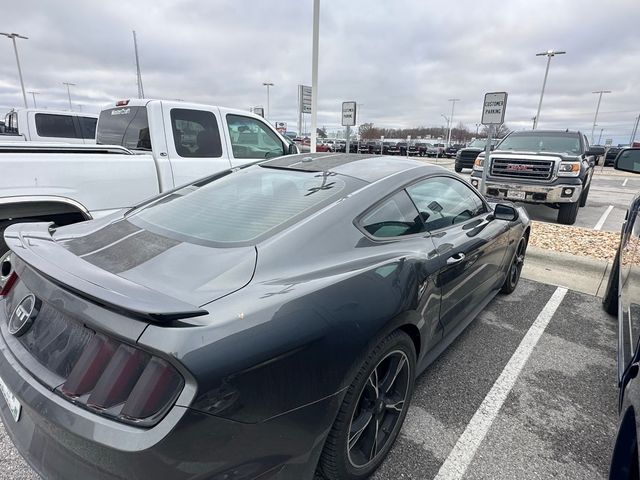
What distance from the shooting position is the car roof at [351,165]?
2.52 meters

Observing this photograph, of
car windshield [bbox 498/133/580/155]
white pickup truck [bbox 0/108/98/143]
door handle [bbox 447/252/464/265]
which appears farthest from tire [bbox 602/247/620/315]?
white pickup truck [bbox 0/108/98/143]

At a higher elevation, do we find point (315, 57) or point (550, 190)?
point (315, 57)

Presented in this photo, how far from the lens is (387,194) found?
232cm

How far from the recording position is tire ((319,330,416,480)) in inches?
69.6

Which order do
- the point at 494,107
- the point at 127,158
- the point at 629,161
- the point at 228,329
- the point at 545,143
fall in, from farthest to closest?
1. the point at 545,143
2. the point at 494,107
3. the point at 127,158
4. the point at 629,161
5. the point at 228,329

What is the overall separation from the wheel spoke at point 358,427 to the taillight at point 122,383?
3.26 ft

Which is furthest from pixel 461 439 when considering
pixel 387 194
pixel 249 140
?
pixel 249 140

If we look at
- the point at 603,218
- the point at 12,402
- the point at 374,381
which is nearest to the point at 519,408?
the point at 374,381

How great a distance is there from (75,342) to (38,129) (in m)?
10.5

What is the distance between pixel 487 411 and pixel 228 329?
6.65 ft

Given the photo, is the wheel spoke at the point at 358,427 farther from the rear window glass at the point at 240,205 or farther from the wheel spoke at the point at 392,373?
the rear window glass at the point at 240,205

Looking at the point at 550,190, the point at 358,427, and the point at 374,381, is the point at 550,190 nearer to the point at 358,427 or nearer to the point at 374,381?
the point at 374,381

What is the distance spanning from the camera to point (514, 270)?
14.2 feet

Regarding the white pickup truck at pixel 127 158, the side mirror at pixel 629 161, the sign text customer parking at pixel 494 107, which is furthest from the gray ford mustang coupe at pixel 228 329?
the sign text customer parking at pixel 494 107
